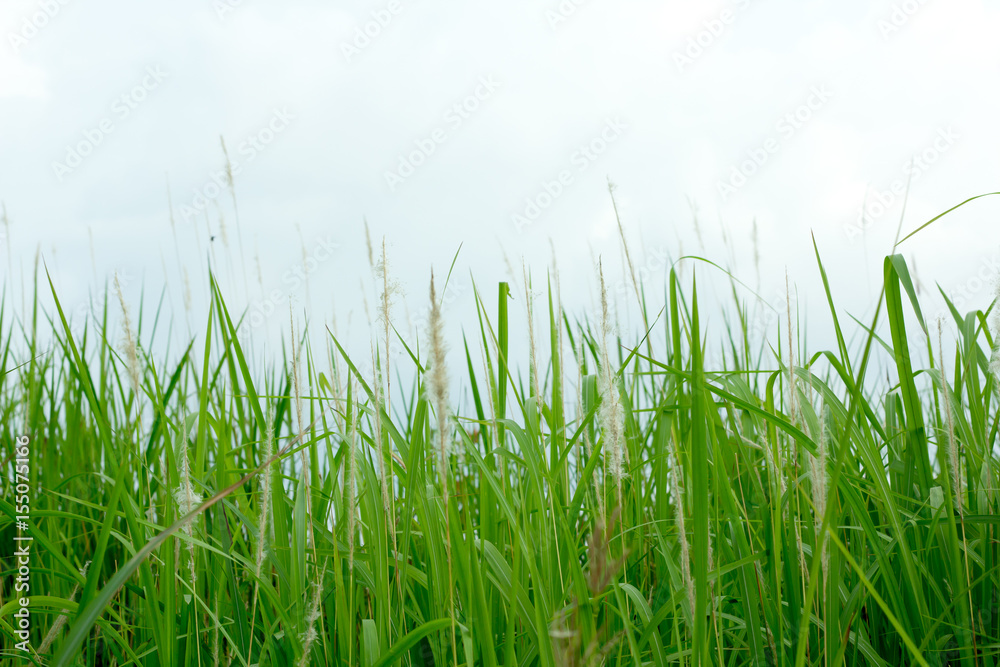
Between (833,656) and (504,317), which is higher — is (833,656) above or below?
below

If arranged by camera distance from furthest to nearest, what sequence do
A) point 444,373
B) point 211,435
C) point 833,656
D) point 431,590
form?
point 211,435 < point 431,590 < point 833,656 < point 444,373

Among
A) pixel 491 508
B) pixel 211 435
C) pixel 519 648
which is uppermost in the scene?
pixel 211 435

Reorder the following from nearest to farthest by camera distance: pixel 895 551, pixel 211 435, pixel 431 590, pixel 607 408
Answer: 1. pixel 607 408
2. pixel 431 590
3. pixel 895 551
4. pixel 211 435

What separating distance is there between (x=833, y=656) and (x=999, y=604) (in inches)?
23.0

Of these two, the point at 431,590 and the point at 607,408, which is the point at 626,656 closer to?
the point at 431,590

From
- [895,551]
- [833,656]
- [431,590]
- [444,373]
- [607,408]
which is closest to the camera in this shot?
[444,373]

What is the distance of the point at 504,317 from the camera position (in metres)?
1.58

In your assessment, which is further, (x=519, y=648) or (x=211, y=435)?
(x=211, y=435)

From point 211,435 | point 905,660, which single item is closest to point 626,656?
point 905,660

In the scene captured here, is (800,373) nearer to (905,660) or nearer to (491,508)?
(905,660)

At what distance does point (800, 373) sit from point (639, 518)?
1.76 ft

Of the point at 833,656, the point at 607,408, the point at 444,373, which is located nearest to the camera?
the point at 444,373

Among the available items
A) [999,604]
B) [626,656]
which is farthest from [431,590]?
[999,604]

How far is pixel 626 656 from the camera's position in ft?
5.00
